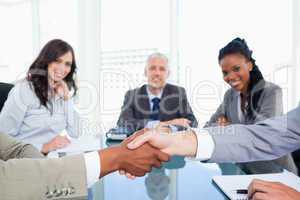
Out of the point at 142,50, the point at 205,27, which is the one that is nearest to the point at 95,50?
the point at 142,50

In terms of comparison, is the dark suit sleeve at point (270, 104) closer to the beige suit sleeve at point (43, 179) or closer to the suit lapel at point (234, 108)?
the suit lapel at point (234, 108)

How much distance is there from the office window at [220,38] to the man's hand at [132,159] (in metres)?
2.79

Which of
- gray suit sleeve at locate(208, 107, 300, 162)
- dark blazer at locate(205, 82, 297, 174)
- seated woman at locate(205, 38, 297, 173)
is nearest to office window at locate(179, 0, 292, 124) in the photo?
dark blazer at locate(205, 82, 297, 174)

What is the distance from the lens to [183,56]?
437 cm

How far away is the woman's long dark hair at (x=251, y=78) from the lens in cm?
232

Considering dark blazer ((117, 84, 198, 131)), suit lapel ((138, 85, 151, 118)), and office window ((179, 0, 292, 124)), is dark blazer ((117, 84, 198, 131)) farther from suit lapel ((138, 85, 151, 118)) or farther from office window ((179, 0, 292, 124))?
office window ((179, 0, 292, 124))

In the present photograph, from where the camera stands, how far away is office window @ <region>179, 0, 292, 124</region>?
4.26 metres

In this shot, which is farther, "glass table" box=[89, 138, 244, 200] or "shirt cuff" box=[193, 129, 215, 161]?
"shirt cuff" box=[193, 129, 215, 161]

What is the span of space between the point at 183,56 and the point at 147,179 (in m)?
3.11

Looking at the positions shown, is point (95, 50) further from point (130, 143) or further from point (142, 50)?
point (130, 143)

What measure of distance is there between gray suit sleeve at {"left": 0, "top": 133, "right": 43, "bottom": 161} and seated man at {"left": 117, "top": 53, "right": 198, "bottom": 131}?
1.19 m

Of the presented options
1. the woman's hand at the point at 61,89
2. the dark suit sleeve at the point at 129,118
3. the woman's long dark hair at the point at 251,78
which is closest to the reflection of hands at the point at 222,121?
the woman's long dark hair at the point at 251,78

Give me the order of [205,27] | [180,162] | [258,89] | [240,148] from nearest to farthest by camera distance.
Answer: [240,148]
[180,162]
[258,89]
[205,27]

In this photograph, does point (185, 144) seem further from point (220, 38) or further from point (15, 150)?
point (220, 38)
